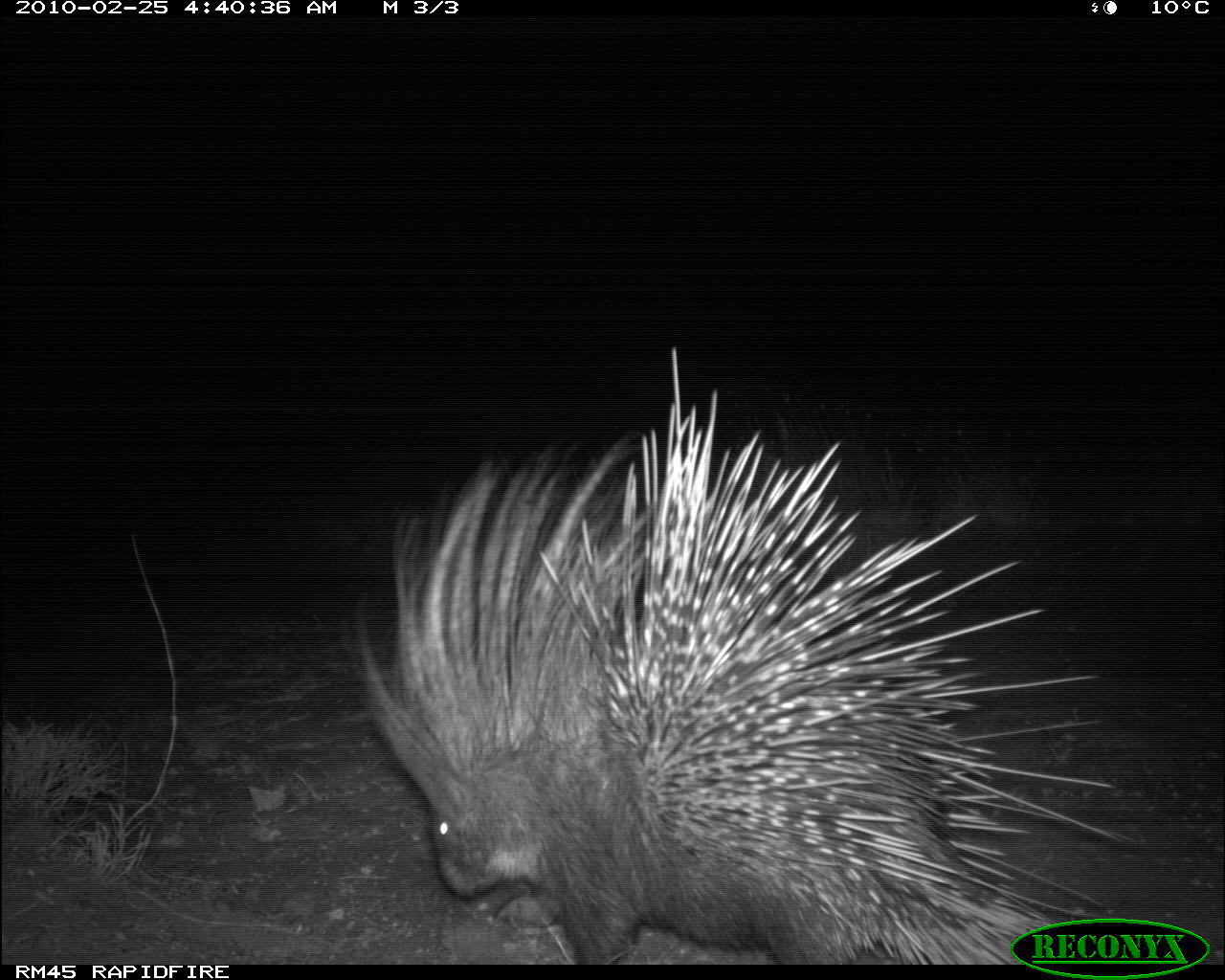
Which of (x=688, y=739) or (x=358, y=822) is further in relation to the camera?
(x=358, y=822)

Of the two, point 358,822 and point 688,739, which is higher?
point 688,739

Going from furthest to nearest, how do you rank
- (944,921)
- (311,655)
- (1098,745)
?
(311,655)
(1098,745)
(944,921)

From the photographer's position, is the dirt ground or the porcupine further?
the dirt ground

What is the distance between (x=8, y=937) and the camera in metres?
1.64

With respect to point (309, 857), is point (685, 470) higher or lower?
higher

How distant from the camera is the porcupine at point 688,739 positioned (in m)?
1.65

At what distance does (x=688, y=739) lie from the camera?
5.54 feet

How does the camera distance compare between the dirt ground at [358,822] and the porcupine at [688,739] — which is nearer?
the porcupine at [688,739]

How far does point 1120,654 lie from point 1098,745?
71 cm

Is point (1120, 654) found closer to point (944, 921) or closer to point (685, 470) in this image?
point (944, 921)

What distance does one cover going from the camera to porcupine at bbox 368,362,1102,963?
1.65 meters

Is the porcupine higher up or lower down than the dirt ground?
higher up

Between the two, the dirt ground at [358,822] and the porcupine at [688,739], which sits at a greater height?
the porcupine at [688,739]

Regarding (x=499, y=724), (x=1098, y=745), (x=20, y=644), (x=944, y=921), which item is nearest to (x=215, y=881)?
(x=499, y=724)
